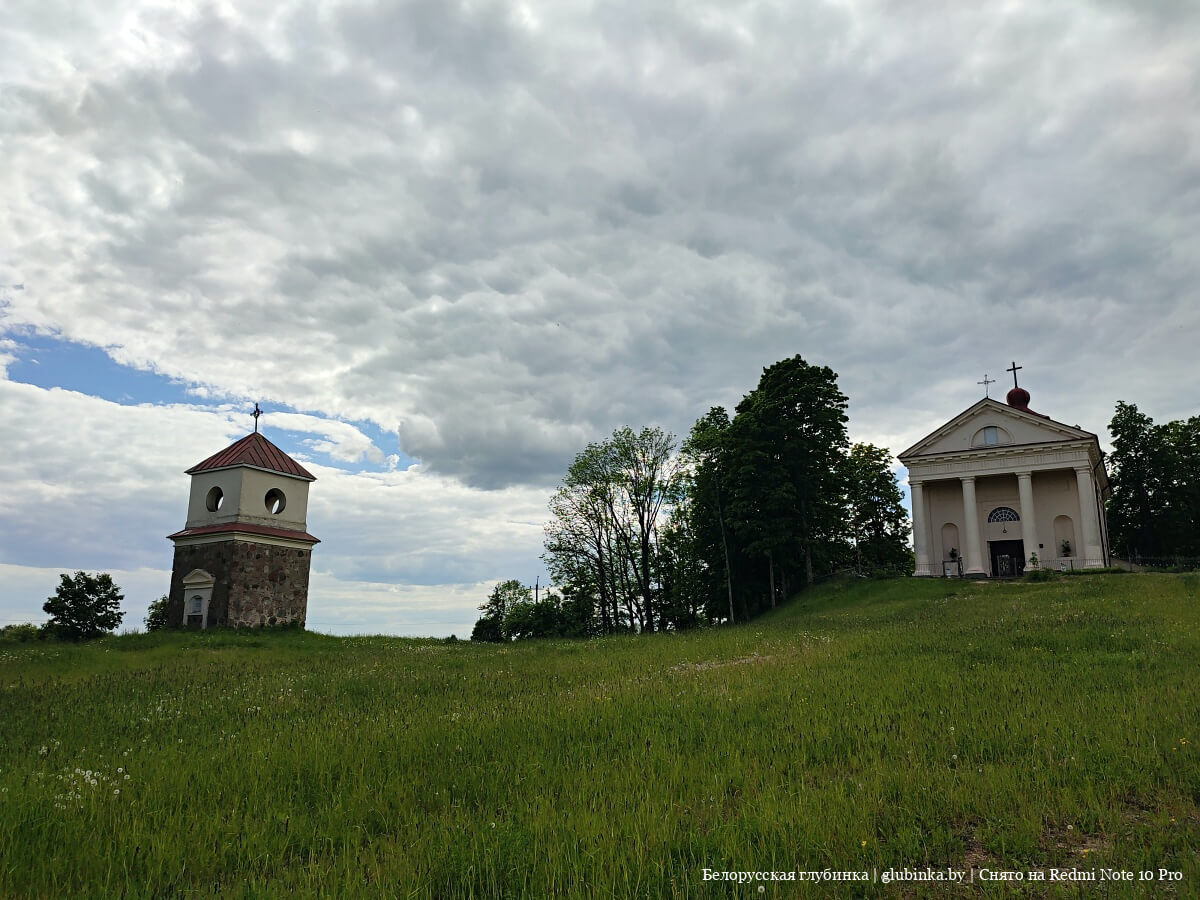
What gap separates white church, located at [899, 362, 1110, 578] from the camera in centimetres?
4428

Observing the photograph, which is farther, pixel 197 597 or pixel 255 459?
pixel 255 459

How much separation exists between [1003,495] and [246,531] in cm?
4665

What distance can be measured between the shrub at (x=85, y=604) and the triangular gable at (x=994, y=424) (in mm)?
60773

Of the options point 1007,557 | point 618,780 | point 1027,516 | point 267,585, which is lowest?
point 618,780

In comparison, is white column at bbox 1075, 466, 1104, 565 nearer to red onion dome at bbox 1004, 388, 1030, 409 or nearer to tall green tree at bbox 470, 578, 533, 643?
red onion dome at bbox 1004, 388, 1030, 409

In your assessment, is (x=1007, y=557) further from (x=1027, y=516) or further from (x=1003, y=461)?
(x=1003, y=461)

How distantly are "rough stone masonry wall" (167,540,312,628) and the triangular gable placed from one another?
38957 millimetres

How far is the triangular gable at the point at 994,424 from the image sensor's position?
45.0 meters

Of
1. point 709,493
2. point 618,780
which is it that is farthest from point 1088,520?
point 618,780

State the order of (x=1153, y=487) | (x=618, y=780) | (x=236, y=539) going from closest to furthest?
1. (x=618, y=780)
2. (x=236, y=539)
3. (x=1153, y=487)

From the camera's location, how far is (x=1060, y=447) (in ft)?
146

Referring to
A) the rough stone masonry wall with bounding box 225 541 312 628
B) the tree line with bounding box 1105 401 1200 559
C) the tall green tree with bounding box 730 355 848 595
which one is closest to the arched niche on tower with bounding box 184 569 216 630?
the rough stone masonry wall with bounding box 225 541 312 628

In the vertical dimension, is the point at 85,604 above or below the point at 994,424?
below

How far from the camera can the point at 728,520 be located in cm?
4825
